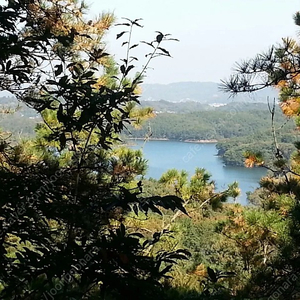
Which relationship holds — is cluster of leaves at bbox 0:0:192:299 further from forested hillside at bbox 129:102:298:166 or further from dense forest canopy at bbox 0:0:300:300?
forested hillside at bbox 129:102:298:166

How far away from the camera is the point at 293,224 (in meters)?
2.97

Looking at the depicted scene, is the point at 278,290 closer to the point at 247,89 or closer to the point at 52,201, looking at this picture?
the point at 247,89

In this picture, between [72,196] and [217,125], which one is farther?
[217,125]

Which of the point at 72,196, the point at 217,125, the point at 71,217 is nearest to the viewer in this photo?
the point at 71,217

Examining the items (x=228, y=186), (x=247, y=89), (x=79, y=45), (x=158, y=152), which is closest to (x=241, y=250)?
(x=228, y=186)

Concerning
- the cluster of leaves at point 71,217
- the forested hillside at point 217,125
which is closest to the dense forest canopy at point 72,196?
the cluster of leaves at point 71,217

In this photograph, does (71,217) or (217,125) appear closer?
(71,217)

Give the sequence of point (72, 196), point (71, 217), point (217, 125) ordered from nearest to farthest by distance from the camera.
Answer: point (71, 217), point (72, 196), point (217, 125)

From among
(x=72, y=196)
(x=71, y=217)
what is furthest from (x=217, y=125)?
(x=71, y=217)

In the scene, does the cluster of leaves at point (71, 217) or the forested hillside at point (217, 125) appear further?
the forested hillside at point (217, 125)

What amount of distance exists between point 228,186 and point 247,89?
1.31 m

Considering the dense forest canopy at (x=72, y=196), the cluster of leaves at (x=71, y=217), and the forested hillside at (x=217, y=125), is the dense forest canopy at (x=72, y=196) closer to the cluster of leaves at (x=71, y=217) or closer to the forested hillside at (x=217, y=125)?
the cluster of leaves at (x=71, y=217)

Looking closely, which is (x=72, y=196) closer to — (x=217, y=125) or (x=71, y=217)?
(x=71, y=217)

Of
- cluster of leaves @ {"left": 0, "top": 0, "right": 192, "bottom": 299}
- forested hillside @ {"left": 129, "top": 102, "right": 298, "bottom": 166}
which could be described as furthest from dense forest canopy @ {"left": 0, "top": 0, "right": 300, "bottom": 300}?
forested hillside @ {"left": 129, "top": 102, "right": 298, "bottom": 166}
